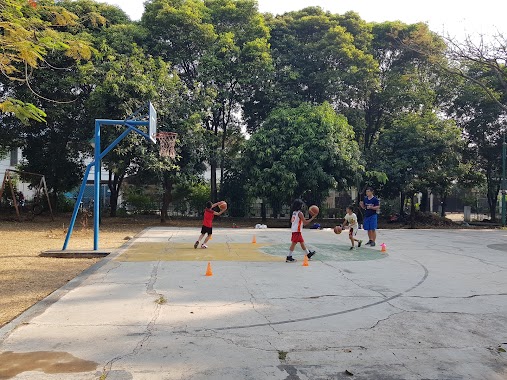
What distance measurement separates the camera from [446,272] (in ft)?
29.9

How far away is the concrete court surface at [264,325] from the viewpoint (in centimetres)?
400

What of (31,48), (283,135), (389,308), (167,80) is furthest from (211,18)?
(389,308)

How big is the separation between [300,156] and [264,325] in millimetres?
A: 18517

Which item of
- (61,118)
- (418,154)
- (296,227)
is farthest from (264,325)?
(418,154)

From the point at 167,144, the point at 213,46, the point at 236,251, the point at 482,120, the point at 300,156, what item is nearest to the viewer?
the point at 236,251

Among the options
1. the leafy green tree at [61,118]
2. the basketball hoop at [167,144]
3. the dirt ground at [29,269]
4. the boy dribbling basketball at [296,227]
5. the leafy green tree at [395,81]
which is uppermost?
the leafy green tree at [395,81]

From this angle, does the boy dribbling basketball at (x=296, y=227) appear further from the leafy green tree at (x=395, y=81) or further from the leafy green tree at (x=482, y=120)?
the leafy green tree at (x=482, y=120)

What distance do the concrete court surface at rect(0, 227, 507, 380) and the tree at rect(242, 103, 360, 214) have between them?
13894 mm

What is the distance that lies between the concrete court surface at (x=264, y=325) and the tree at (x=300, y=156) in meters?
13.9

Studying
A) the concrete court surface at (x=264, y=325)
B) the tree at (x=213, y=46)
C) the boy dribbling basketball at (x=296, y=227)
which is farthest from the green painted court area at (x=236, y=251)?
the tree at (x=213, y=46)

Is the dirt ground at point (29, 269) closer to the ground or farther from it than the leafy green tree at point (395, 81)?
closer to the ground

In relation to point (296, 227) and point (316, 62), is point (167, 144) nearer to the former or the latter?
point (296, 227)

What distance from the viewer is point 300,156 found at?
23.2m

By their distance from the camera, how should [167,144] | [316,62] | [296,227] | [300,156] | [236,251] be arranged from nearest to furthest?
[296,227], [236,251], [167,144], [300,156], [316,62]
